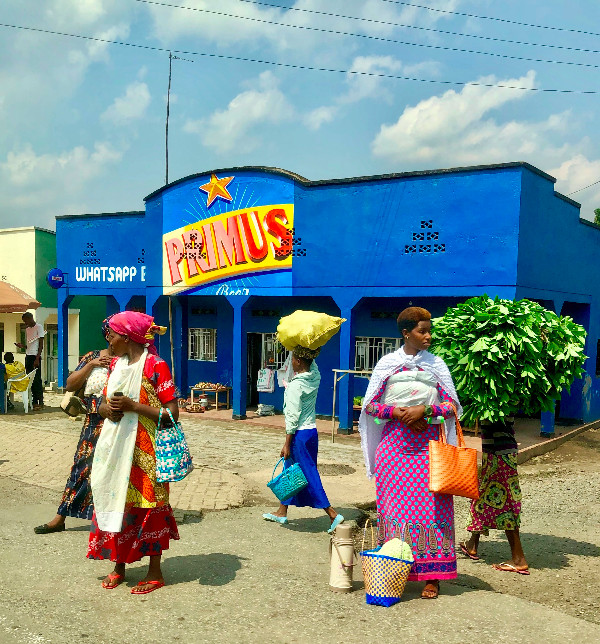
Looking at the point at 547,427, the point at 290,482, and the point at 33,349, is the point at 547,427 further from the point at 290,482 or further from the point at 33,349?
the point at 33,349

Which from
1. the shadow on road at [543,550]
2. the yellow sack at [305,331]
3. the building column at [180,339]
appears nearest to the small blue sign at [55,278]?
the building column at [180,339]

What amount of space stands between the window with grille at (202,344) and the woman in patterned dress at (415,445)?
12507mm

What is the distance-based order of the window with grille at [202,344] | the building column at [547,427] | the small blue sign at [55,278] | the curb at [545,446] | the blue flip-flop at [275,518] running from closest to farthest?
the blue flip-flop at [275,518] → the curb at [545,446] → the building column at [547,427] → the window with grille at [202,344] → the small blue sign at [55,278]

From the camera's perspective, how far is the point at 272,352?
15.9 meters

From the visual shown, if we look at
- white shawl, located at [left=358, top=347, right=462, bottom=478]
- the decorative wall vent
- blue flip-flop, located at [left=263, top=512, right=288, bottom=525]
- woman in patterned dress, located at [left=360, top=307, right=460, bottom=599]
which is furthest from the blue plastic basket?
the decorative wall vent

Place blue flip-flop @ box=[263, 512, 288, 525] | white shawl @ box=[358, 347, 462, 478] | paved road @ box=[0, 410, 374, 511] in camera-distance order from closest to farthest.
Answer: white shawl @ box=[358, 347, 462, 478] < blue flip-flop @ box=[263, 512, 288, 525] < paved road @ box=[0, 410, 374, 511]

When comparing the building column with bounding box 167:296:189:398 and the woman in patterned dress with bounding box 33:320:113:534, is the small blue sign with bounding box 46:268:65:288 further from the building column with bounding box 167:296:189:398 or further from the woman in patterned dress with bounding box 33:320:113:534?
the woman in patterned dress with bounding box 33:320:113:534

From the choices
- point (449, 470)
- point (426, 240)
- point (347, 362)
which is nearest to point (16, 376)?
point (347, 362)

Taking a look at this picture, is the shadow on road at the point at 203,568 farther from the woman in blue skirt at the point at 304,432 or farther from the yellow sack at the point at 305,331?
the yellow sack at the point at 305,331

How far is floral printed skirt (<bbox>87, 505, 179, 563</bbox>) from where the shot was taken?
13.8 ft

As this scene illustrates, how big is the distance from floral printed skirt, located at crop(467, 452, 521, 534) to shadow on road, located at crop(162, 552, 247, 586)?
193cm

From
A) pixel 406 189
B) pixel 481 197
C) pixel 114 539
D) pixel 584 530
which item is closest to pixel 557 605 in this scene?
pixel 584 530

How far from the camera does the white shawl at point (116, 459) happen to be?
4.14 meters

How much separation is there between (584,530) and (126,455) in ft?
15.5
